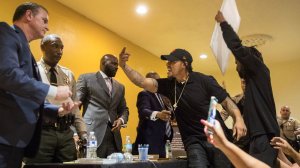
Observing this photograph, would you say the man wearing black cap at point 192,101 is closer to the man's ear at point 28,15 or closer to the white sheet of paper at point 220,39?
the white sheet of paper at point 220,39

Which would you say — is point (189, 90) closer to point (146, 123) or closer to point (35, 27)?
point (146, 123)

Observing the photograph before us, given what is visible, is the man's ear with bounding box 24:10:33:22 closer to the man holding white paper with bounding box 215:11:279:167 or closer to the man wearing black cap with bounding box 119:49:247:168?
the man wearing black cap with bounding box 119:49:247:168

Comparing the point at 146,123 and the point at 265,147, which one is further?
the point at 146,123

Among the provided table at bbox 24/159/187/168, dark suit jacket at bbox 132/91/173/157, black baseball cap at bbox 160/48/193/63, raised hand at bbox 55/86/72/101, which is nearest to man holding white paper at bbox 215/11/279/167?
table at bbox 24/159/187/168

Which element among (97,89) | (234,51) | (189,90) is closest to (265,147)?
(234,51)

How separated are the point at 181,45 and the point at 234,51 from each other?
13.1 feet

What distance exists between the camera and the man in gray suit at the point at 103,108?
3098 millimetres

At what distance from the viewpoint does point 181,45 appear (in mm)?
6125

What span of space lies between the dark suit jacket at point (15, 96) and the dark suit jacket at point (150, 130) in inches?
81.6

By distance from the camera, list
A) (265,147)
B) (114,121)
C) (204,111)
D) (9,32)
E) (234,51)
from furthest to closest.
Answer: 1. (114,121)
2. (204,111)
3. (234,51)
4. (265,147)
5. (9,32)

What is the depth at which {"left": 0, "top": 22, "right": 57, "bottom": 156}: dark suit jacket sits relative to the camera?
4.84ft

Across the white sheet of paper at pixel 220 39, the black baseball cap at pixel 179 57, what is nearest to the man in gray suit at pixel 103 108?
the black baseball cap at pixel 179 57

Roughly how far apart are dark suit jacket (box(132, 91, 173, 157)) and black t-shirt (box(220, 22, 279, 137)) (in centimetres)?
155

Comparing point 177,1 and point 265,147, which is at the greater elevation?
point 177,1
